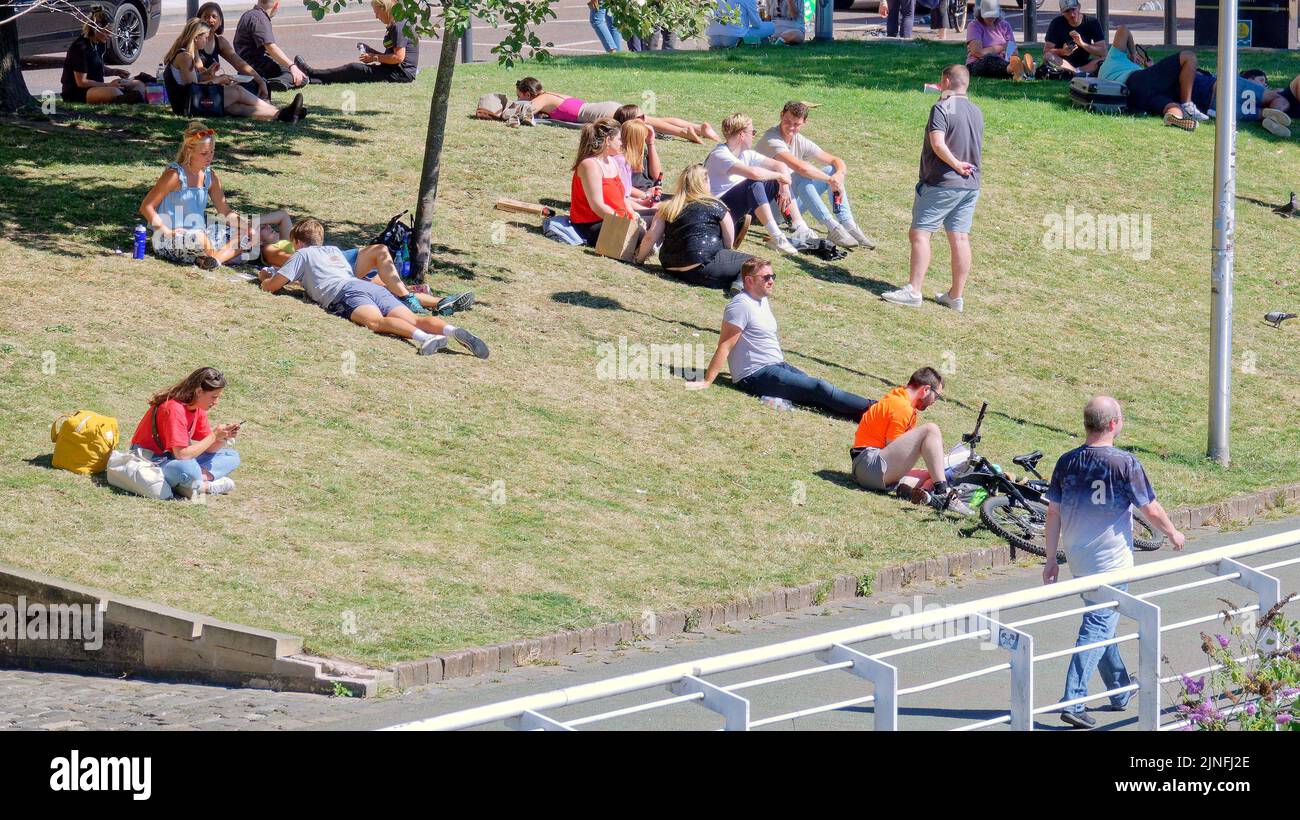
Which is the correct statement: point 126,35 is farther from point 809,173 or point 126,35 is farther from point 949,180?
point 949,180

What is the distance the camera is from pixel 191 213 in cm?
1583

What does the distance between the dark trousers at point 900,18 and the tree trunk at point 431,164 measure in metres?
20.7

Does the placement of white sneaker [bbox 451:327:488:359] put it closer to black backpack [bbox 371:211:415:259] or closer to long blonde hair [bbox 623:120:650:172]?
black backpack [bbox 371:211:415:259]

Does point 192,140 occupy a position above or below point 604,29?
below

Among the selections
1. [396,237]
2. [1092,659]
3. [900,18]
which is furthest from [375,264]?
[900,18]

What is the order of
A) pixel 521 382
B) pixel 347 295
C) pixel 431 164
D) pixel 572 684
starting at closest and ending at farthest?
pixel 572 684
pixel 521 382
pixel 347 295
pixel 431 164

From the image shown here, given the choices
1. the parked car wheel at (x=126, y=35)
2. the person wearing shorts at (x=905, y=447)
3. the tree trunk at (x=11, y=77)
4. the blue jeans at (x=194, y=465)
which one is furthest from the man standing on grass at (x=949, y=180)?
the parked car wheel at (x=126, y=35)

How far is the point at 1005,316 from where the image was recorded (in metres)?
18.7

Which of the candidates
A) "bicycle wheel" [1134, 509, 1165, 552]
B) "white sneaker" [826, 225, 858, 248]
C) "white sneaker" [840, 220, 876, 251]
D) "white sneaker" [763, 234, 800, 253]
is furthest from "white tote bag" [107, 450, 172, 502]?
"white sneaker" [840, 220, 876, 251]

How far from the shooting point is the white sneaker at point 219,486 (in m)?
11.4

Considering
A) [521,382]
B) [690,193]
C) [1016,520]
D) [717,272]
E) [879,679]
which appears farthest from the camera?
[717,272]

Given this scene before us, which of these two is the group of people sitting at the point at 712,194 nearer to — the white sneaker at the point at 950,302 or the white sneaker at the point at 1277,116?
the white sneaker at the point at 950,302

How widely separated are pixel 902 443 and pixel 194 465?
214 inches

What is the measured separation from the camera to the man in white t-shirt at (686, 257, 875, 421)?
14.8 m
